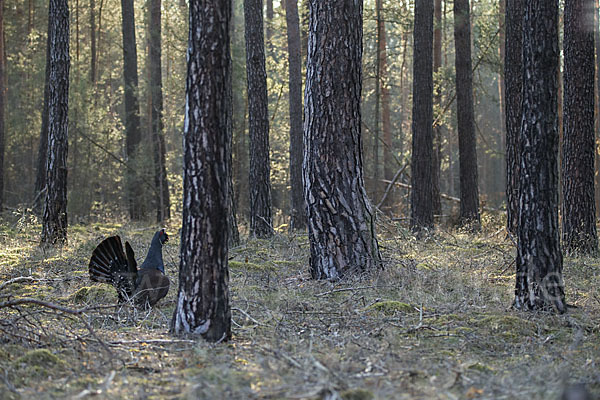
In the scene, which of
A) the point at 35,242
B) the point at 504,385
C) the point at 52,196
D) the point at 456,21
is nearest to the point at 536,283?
the point at 504,385

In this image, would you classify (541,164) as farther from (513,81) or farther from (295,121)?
(295,121)

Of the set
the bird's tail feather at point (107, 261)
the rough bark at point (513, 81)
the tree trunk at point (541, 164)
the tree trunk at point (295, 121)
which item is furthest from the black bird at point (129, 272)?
the tree trunk at point (295, 121)

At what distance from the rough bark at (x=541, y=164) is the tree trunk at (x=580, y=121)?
15.8 ft

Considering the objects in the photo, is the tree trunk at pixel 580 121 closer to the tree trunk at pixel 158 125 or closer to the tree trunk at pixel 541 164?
the tree trunk at pixel 541 164

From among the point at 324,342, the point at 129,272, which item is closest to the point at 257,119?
the point at 129,272

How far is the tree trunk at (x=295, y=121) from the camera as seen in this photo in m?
15.5

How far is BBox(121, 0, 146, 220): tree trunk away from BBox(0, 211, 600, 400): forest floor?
1137 centimetres

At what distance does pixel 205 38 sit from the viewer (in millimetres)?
4887

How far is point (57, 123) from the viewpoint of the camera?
11234 millimetres

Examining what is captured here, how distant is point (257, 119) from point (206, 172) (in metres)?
8.76

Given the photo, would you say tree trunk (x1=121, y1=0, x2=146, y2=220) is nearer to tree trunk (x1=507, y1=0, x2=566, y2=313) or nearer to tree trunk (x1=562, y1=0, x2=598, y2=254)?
tree trunk (x1=562, y1=0, x2=598, y2=254)

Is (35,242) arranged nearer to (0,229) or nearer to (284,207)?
(0,229)

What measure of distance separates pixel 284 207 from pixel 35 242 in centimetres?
1807

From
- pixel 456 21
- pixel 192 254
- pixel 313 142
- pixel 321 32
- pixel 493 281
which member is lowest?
pixel 493 281
